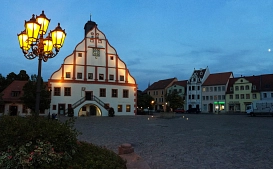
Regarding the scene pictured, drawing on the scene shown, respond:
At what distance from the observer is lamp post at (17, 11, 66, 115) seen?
28.6 feet

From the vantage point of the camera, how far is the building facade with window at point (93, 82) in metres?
42.1

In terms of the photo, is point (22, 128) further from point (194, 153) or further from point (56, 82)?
point (56, 82)

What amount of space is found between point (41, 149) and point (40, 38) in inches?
216

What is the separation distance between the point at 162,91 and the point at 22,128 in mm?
79527

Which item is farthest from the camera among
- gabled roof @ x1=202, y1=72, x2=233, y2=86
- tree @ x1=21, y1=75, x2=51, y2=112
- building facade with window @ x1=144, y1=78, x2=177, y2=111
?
building facade with window @ x1=144, y1=78, x2=177, y2=111

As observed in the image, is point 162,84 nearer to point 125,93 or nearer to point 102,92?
point 125,93

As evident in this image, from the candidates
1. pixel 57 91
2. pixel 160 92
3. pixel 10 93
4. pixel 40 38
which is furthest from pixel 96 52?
pixel 160 92

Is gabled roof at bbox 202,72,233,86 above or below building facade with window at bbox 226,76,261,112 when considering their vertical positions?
above

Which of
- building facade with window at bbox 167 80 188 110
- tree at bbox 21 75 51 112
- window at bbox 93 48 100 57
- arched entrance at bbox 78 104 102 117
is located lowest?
arched entrance at bbox 78 104 102 117

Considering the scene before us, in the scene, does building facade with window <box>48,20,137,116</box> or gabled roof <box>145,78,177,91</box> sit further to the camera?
gabled roof <box>145,78,177,91</box>

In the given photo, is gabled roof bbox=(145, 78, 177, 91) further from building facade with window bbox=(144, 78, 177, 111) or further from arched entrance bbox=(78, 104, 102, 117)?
arched entrance bbox=(78, 104, 102, 117)

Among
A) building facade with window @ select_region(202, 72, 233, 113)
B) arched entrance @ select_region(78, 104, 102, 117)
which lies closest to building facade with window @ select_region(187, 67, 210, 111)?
Answer: building facade with window @ select_region(202, 72, 233, 113)

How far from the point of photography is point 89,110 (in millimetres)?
43875

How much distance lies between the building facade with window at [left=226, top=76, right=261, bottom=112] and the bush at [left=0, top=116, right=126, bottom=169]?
64.8 metres
